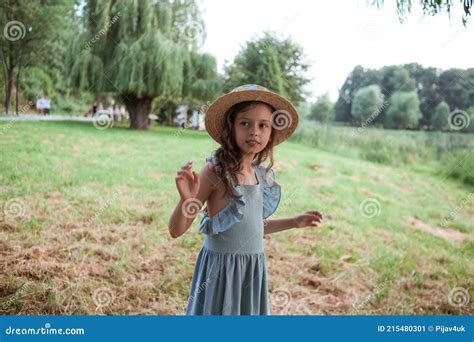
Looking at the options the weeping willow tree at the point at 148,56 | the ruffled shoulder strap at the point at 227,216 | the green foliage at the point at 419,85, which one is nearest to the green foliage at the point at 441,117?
the green foliage at the point at 419,85

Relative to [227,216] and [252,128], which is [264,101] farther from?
[227,216]

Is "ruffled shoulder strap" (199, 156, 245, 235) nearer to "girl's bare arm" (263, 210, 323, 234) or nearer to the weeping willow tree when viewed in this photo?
"girl's bare arm" (263, 210, 323, 234)

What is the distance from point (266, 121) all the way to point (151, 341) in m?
1.00

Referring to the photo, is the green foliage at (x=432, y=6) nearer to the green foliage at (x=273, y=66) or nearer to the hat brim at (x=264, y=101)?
the green foliage at (x=273, y=66)

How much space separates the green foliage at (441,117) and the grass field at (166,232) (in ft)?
0.75

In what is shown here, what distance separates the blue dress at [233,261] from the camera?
1.21 meters

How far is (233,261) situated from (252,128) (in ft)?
1.17

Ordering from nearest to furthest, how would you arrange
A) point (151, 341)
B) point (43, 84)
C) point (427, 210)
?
point (151, 341)
point (43, 84)
point (427, 210)

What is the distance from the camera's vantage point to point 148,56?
8.56ft

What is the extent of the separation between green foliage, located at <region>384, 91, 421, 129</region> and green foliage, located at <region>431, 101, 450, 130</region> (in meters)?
0.09

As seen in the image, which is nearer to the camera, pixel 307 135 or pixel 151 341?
pixel 151 341

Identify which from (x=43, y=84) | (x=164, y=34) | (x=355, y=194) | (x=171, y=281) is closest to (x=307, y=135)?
(x=355, y=194)

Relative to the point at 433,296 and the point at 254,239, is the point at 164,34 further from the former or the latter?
the point at 433,296

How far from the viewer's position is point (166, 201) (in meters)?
2.32
